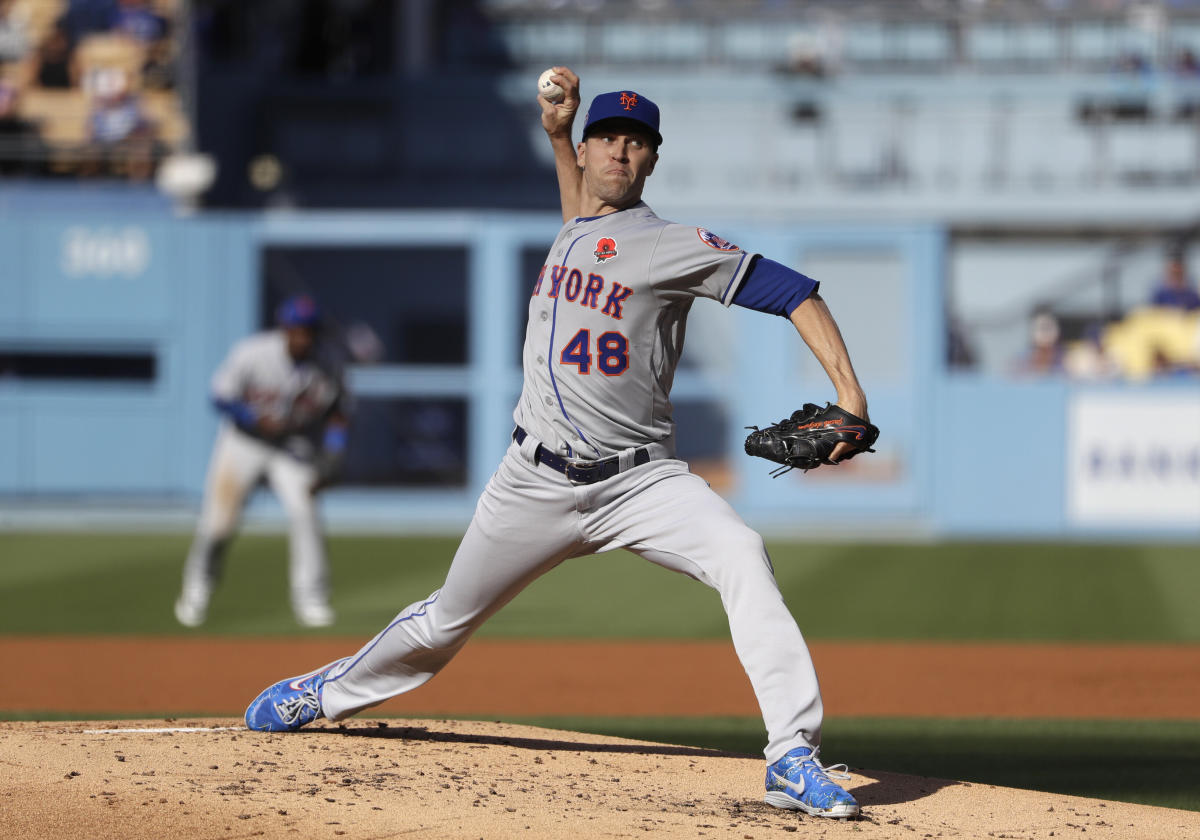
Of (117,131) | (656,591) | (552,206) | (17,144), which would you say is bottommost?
(656,591)

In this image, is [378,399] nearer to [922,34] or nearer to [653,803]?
[922,34]

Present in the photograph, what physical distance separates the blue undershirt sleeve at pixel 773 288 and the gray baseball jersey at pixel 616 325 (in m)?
0.04

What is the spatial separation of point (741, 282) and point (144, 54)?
19898mm

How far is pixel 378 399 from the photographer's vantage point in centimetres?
1997

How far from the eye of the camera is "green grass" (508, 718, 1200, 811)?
18.6 ft

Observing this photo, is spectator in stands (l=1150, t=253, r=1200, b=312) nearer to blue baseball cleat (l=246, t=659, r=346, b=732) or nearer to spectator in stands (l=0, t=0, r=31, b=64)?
spectator in stands (l=0, t=0, r=31, b=64)

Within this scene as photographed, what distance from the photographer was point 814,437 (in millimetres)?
4250

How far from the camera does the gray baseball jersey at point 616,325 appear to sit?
4.50 meters

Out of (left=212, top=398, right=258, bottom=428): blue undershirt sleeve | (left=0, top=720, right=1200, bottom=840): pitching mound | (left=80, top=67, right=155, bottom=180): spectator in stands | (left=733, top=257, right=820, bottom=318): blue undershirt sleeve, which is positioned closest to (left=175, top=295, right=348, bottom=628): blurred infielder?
(left=212, top=398, right=258, bottom=428): blue undershirt sleeve

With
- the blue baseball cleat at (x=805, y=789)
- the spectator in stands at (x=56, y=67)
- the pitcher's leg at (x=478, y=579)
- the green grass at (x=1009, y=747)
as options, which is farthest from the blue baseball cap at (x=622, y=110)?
the spectator in stands at (x=56, y=67)

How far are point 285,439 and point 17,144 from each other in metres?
13.0

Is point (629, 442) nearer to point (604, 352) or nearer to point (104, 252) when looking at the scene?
point (604, 352)

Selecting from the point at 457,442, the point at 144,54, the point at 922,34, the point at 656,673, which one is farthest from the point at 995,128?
the point at 656,673

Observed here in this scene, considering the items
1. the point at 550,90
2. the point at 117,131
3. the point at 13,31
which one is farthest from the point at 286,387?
the point at 13,31
